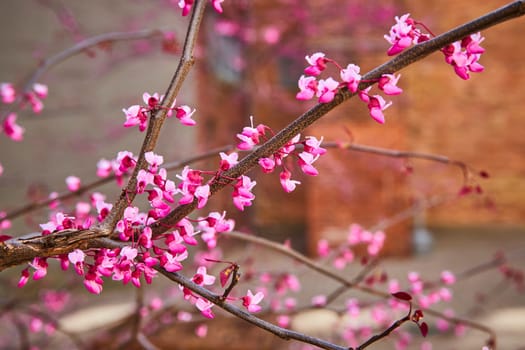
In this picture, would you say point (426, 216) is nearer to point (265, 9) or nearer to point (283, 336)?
point (265, 9)

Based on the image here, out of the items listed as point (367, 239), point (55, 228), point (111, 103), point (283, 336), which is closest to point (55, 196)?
point (55, 228)

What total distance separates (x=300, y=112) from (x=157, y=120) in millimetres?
4453

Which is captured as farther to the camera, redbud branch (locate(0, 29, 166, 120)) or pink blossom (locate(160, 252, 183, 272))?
redbud branch (locate(0, 29, 166, 120))

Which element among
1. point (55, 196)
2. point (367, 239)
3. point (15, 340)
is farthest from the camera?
point (15, 340)

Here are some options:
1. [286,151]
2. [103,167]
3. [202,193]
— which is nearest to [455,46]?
[286,151]

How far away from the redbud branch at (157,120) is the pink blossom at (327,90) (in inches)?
8.3

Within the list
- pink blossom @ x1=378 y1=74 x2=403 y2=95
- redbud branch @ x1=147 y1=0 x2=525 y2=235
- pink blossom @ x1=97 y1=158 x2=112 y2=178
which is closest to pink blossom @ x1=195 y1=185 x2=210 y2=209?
redbud branch @ x1=147 y1=0 x2=525 y2=235

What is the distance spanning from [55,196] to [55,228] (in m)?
0.61

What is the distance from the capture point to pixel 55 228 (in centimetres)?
74

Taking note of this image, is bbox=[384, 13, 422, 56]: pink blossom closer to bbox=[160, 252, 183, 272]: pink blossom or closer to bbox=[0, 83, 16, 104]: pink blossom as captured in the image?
bbox=[160, 252, 183, 272]: pink blossom

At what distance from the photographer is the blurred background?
14.9 ft

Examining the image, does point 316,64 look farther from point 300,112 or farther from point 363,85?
point 300,112

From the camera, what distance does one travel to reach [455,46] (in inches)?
25.6

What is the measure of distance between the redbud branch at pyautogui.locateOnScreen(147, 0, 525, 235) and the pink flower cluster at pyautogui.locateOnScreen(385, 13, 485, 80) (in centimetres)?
2
